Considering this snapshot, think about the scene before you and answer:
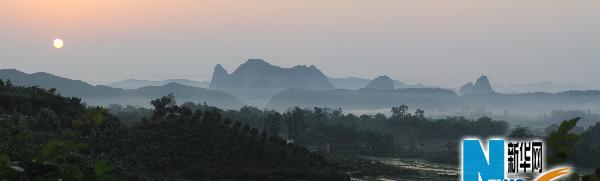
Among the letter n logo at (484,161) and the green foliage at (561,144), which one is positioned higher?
the green foliage at (561,144)

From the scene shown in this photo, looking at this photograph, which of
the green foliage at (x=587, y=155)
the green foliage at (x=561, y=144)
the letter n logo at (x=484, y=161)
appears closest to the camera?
the green foliage at (x=561, y=144)

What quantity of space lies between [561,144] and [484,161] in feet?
5.62

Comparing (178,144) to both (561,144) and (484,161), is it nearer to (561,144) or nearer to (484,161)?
(484,161)

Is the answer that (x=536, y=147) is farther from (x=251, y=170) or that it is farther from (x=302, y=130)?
(x=302, y=130)

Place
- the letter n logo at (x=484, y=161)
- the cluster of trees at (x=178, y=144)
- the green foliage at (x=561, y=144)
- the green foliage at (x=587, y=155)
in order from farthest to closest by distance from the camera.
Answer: the green foliage at (x=587, y=155)
the cluster of trees at (x=178, y=144)
the letter n logo at (x=484, y=161)
the green foliage at (x=561, y=144)

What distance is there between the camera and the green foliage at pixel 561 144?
248cm

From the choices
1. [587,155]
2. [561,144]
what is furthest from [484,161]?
[587,155]

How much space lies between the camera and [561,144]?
8.34 feet

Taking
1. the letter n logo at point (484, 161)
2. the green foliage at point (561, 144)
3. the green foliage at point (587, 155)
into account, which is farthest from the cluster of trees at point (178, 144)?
the green foliage at point (587, 155)

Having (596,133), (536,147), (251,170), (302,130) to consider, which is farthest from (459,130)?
(536,147)

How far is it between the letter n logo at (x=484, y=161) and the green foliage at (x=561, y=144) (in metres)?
1.20

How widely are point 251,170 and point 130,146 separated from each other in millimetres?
11276

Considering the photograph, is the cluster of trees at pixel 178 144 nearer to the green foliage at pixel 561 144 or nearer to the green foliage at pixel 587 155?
the green foliage at pixel 561 144

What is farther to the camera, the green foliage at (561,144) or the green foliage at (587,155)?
the green foliage at (587,155)
